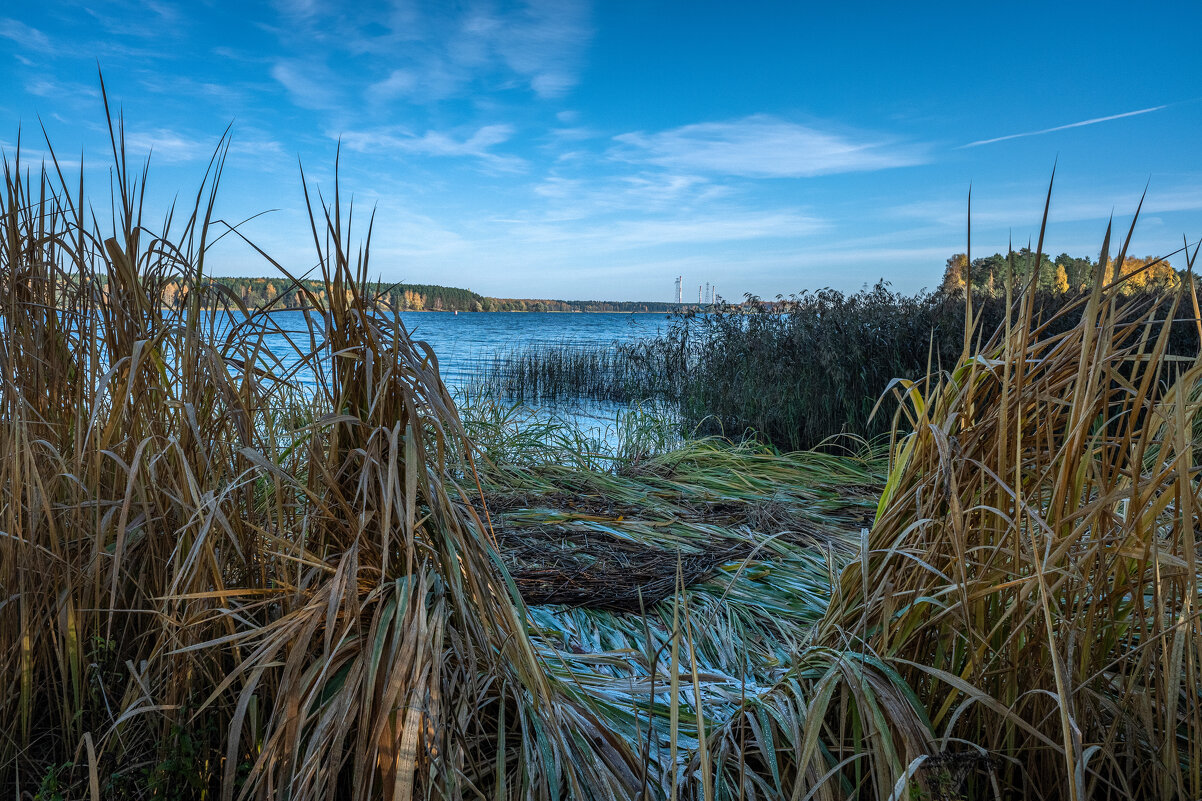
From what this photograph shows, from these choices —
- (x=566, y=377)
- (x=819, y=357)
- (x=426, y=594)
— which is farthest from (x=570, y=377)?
(x=426, y=594)

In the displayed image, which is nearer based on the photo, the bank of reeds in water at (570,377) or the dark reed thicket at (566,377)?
the bank of reeds in water at (570,377)

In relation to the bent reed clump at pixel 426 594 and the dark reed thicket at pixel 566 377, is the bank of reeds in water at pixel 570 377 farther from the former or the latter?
the bent reed clump at pixel 426 594

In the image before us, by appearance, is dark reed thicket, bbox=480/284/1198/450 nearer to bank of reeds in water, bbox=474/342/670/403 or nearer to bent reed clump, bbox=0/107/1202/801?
bank of reeds in water, bbox=474/342/670/403

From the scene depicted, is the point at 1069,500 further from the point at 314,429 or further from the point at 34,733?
the point at 34,733

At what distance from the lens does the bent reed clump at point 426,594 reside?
3.08 ft

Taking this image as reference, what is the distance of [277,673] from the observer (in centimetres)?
112

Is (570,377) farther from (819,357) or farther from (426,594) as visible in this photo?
(426,594)

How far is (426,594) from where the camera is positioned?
1016 millimetres

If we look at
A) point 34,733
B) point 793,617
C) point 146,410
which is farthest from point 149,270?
point 793,617

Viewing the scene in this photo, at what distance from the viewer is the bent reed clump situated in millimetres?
938

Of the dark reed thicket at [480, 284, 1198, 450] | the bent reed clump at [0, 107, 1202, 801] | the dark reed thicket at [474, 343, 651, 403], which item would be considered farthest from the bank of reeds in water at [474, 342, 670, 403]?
the bent reed clump at [0, 107, 1202, 801]

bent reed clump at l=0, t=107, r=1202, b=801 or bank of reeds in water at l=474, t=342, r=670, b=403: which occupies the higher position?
bent reed clump at l=0, t=107, r=1202, b=801

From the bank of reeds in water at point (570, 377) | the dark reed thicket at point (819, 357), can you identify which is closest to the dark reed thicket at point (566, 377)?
the bank of reeds in water at point (570, 377)

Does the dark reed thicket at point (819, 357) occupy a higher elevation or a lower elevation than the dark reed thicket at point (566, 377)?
higher
